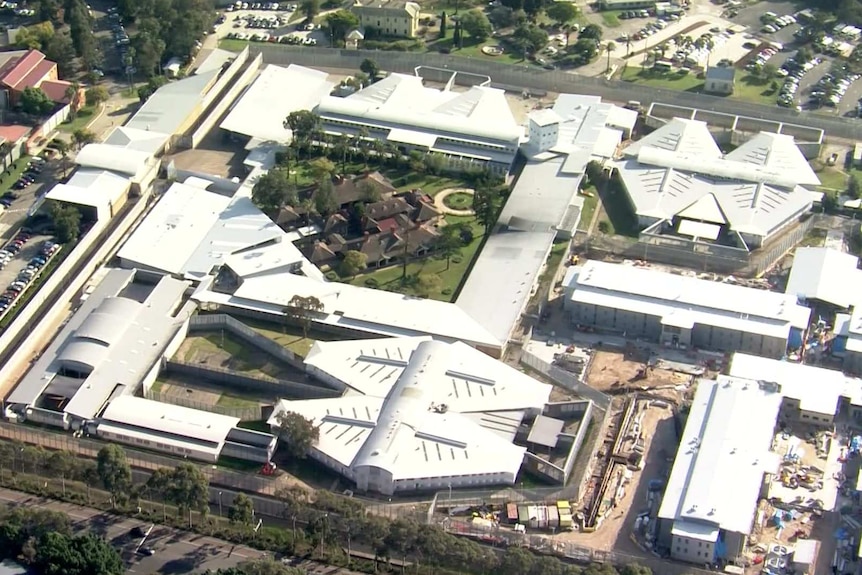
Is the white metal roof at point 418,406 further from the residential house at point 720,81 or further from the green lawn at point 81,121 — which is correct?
the residential house at point 720,81

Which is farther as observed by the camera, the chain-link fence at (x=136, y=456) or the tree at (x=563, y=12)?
the tree at (x=563, y=12)

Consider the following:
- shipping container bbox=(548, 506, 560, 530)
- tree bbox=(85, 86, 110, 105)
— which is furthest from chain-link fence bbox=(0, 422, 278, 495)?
tree bbox=(85, 86, 110, 105)

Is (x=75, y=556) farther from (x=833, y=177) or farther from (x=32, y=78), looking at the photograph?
(x=833, y=177)

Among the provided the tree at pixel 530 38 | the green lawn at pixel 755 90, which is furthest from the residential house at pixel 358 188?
the green lawn at pixel 755 90

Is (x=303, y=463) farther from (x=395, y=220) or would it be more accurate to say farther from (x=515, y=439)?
(x=395, y=220)

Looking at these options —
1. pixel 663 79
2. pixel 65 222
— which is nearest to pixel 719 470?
pixel 65 222

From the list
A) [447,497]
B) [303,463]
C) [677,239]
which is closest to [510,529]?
[447,497]
